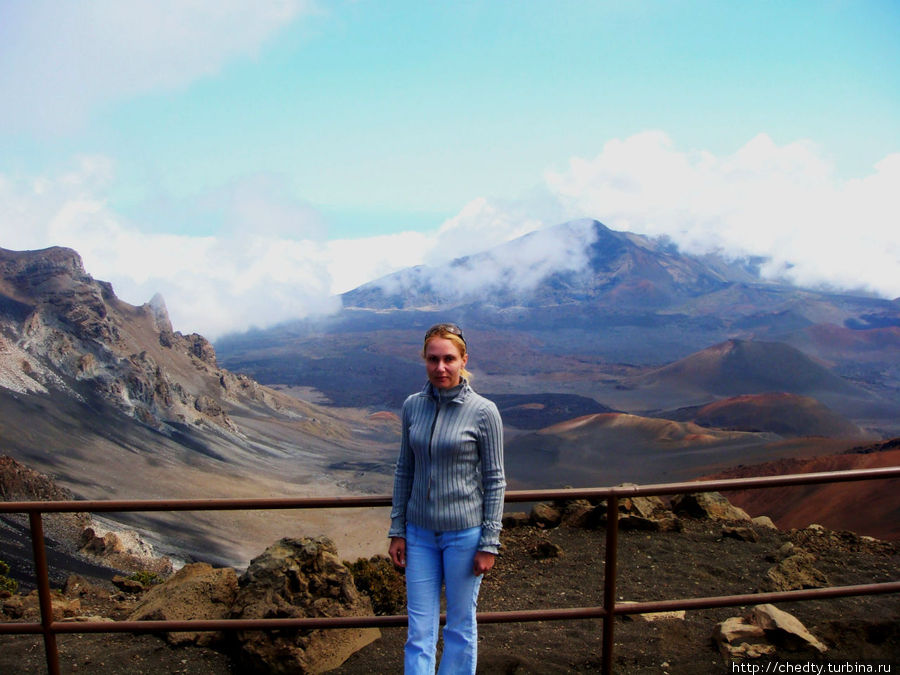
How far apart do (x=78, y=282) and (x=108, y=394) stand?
1647 cm

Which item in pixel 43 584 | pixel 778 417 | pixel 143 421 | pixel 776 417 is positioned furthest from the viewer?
pixel 776 417

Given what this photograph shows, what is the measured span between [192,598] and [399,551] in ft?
11.7

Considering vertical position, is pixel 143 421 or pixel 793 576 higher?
pixel 793 576

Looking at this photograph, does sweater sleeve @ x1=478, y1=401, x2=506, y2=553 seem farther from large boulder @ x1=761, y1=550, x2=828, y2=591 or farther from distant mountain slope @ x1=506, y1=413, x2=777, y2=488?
distant mountain slope @ x1=506, y1=413, x2=777, y2=488

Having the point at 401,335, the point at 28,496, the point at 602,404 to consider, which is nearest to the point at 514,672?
the point at 28,496

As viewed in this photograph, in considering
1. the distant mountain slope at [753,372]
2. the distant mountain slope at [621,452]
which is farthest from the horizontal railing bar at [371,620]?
the distant mountain slope at [753,372]

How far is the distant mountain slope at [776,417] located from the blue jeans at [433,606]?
73452 mm

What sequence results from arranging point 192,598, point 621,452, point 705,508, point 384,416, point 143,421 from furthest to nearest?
1. point 384,416
2. point 621,452
3. point 143,421
4. point 705,508
5. point 192,598

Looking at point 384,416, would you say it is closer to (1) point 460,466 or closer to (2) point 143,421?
(2) point 143,421

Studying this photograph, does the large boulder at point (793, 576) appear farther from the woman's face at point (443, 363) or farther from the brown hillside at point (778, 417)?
the brown hillside at point (778, 417)

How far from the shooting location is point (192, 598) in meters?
6.22

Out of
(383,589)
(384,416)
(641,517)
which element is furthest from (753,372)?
(383,589)

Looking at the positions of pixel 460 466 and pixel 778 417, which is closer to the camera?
pixel 460 466

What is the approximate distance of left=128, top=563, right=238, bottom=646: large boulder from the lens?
6.07 meters
